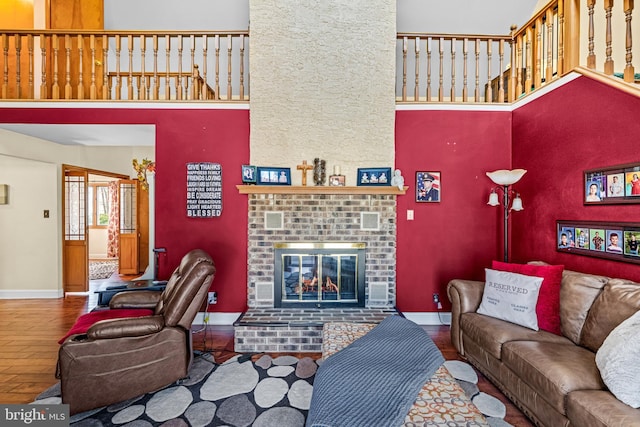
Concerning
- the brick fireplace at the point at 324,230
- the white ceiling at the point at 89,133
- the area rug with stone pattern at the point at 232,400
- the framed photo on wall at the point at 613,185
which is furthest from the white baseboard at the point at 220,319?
the framed photo on wall at the point at 613,185

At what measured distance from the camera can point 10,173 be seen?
15.7 ft

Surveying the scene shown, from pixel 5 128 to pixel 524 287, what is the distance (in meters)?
5.98

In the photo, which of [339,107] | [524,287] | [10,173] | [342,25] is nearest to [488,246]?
[524,287]

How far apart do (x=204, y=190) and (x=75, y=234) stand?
120 inches

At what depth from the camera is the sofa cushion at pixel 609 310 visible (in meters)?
1.95

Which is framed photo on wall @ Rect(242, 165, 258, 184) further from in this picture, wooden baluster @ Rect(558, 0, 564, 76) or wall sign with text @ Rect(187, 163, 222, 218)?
wooden baluster @ Rect(558, 0, 564, 76)

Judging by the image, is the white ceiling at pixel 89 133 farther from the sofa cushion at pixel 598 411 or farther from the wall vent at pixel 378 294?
the sofa cushion at pixel 598 411

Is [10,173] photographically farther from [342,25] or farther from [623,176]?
[623,176]

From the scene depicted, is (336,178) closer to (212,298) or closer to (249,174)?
(249,174)

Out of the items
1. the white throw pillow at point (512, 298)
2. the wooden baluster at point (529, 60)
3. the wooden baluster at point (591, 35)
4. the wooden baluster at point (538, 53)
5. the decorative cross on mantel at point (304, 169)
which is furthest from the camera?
the decorative cross on mantel at point (304, 169)

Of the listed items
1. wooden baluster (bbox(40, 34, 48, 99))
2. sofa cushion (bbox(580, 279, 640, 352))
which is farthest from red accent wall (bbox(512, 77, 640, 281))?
wooden baluster (bbox(40, 34, 48, 99))

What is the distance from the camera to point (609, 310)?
2033mm

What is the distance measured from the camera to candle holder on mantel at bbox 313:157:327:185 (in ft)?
11.9

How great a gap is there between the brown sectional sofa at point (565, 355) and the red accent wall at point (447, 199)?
103 centimetres
